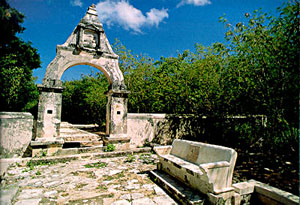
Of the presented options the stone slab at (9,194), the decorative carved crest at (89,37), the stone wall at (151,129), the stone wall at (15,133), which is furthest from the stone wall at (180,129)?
the stone slab at (9,194)

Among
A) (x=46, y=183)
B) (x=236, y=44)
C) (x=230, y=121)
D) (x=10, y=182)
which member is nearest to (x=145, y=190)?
(x=46, y=183)

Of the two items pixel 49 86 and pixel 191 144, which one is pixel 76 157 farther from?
pixel 191 144

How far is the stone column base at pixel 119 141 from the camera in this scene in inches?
290

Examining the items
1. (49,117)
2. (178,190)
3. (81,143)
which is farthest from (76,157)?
(178,190)

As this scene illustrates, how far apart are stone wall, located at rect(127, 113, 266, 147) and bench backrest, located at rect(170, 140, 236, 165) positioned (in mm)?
3106

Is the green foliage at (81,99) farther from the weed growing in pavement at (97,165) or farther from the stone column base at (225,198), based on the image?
the stone column base at (225,198)

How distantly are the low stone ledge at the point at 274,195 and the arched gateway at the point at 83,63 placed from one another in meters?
5.27

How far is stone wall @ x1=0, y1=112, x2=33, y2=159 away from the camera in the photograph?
19.6 feet

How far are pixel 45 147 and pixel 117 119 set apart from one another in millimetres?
2850

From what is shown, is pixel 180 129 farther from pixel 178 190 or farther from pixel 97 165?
pixel 178 190

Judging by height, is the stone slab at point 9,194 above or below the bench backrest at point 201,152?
below

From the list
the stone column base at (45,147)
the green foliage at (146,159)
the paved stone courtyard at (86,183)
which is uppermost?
the stone column base at (45,147)

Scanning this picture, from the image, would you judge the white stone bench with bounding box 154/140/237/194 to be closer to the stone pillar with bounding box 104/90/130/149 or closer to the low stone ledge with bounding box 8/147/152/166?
the low stone ledge with bounding box 8/147/152/166

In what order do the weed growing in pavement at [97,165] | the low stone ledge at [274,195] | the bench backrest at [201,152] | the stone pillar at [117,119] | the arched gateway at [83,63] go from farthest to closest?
the stone pillar at [117,119] → the arched gateway at [83,63] → the weed growing in pavement at [97,165] → the bench backrest at [201,152] → the low stone ledge at [274,195]
